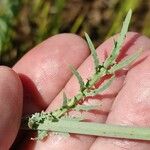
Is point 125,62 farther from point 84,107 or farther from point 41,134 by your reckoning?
point 41,134

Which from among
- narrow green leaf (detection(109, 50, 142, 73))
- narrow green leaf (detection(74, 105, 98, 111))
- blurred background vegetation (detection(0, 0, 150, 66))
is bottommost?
blurred background vegetation (detection(0, 0, 150, 66))

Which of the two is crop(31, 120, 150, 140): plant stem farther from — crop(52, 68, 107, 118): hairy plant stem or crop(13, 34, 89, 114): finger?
crop(13, 34, 89, 114): finger

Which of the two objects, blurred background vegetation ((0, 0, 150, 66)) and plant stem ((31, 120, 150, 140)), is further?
blurred background vegetation ((0, 0, 150, 66))

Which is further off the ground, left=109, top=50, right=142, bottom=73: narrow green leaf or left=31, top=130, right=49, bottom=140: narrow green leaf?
left=109, top=50, right=142, bottom=73: narrow green leaf

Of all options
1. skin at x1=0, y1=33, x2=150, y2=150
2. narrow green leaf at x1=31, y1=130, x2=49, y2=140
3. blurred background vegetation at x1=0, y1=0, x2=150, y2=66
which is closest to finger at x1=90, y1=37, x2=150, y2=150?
skin at x1=0, y1=33, x2=150, y2=150

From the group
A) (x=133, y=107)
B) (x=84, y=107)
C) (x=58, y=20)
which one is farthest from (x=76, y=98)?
(x=58, y=20)

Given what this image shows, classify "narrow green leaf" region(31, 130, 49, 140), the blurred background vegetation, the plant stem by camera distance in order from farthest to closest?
the blurred background vegetation
"narrow green leaf" region(31, 130, 49, 140)
the plant stem

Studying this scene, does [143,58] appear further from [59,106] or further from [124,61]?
[59,106]
